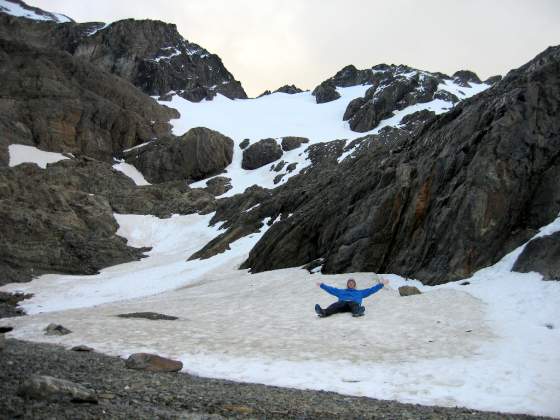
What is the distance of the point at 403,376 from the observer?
10773mm

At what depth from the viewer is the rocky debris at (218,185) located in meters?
82.7

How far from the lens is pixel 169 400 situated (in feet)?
25.9

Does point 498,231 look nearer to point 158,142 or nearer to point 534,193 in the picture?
point 534,193

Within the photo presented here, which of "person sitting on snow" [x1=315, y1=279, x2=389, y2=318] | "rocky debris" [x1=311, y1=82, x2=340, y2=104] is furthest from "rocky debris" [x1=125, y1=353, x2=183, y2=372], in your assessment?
"rocky debris" [x1=311, y1=82, x2=340, y2=104]

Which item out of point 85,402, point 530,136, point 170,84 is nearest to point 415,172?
point 530,136

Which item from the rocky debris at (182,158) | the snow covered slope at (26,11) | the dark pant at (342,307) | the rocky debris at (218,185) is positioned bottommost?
the dark pant at (342,307)

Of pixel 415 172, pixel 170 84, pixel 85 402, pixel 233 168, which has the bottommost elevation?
pixel 85 402

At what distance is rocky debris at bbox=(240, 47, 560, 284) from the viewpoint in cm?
2256

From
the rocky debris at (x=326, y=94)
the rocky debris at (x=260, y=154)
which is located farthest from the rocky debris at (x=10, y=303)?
the rocky debris at (x=326, y=94)

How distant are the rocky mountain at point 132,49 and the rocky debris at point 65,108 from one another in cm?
4536

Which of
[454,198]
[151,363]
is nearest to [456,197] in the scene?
[454,198]

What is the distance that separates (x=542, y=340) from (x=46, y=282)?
3864 centimetres

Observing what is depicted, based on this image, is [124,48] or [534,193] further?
[124,48]

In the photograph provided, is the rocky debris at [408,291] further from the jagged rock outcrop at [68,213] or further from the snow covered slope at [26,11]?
the snow covered slope at [26,11]
